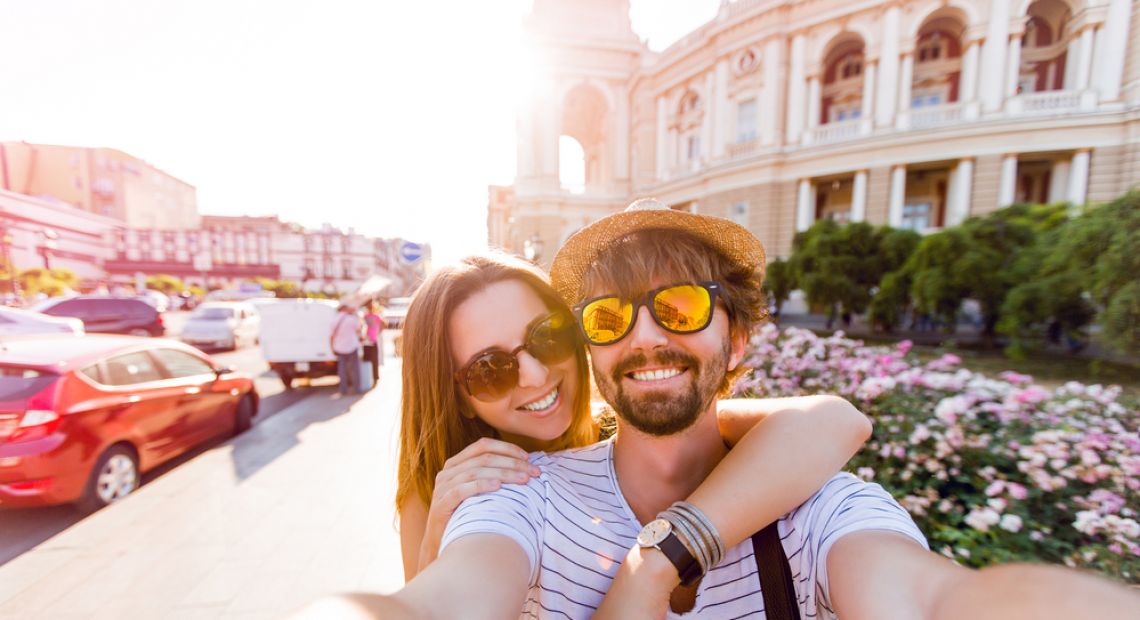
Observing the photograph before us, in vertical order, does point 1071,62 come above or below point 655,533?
above

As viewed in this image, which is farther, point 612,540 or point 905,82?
point 905,82

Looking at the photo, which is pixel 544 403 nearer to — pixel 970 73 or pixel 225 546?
pixel 225 546

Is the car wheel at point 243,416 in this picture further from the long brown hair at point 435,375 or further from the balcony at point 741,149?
the balcony at point 741,149

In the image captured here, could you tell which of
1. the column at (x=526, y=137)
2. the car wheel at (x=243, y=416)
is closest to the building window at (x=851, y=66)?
the column at (x=526, y=137)

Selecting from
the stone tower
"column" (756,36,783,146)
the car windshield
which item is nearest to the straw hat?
the car windshield

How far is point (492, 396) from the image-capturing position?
5.48 ft

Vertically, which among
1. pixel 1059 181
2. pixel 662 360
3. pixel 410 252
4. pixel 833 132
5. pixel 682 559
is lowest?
pixel 682 559

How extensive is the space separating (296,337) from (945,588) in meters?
9.56

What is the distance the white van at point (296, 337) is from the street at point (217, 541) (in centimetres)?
335

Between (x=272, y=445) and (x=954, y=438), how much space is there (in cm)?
680

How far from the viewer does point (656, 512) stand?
4.57 feet

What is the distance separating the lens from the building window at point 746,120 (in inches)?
872

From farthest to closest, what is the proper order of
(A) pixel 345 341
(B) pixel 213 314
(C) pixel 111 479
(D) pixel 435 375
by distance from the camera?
1. (B) pixel 213 314
2. (A) pixel 345 341
3. (C) pixel 111 479
4. (D) pixel 435 375

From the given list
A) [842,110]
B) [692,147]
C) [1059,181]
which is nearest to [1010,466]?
[1059,181]
